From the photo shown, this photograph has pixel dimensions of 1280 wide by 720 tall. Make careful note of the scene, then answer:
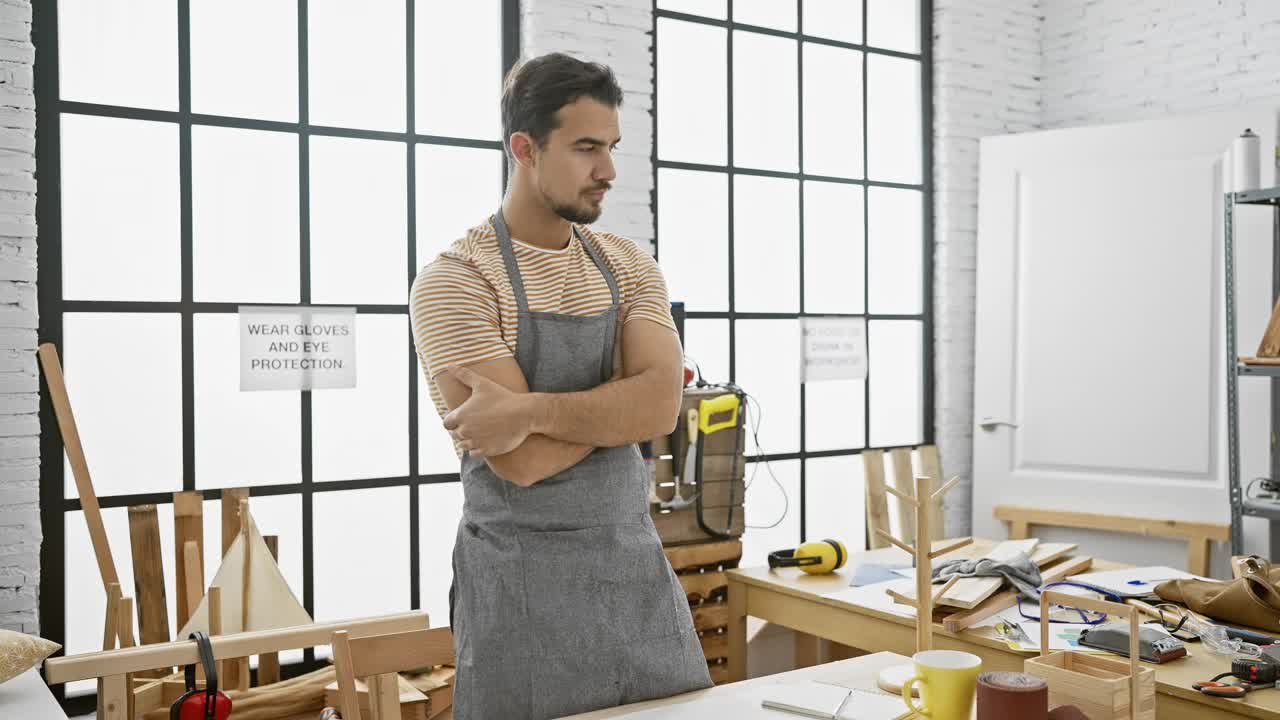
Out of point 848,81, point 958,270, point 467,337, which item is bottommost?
point 467,337

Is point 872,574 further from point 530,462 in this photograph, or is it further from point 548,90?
point 548,90

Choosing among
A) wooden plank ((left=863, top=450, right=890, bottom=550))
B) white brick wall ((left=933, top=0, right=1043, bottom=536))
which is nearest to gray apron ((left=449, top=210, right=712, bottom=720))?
wooden plank ((left=863, top=450, right=890, bottom=550))

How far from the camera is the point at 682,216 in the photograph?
4.11 metres

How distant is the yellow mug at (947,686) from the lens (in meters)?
1.37

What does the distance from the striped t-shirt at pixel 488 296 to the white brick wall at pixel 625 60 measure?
1961 millimetres

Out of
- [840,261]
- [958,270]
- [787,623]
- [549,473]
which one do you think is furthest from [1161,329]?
[549,473]

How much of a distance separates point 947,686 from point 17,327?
266cm

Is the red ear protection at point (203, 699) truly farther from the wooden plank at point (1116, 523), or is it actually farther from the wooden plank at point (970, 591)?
the wooden plank at point (1116, 523)

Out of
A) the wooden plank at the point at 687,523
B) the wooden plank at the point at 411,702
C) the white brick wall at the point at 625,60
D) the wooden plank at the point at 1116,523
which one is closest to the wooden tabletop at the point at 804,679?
the wooden plank at the point at 411,702

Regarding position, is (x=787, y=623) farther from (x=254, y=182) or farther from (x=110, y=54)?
(x=110, y=54)

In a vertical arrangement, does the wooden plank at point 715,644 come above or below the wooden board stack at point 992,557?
below

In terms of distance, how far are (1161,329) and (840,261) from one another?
131 cm

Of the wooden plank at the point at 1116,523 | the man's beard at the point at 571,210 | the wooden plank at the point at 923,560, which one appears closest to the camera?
the wooden plank at the point at 923,560

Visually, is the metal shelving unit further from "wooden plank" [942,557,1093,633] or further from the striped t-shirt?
the striped t-shirt
